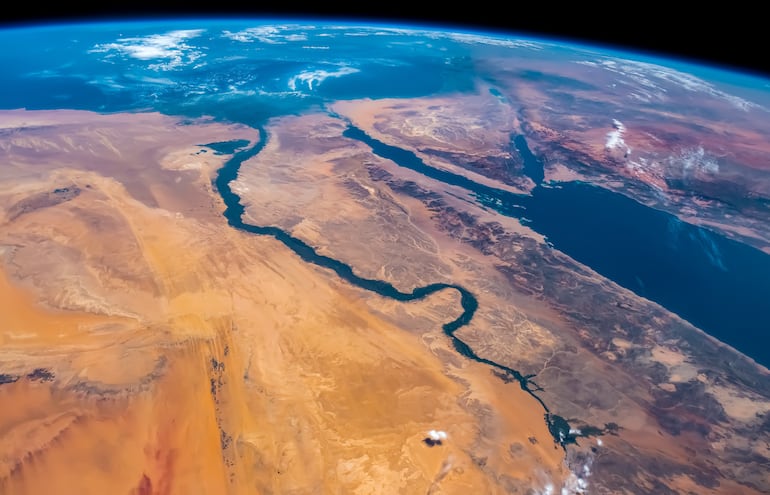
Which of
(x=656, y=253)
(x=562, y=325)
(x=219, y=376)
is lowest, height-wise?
(x=219, y=376)

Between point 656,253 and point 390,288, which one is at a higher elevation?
point 656,253

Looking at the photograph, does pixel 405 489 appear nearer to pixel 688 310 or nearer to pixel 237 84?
pixel 688 310

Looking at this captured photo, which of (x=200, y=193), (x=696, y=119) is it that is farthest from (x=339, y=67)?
(x=696, y=119)

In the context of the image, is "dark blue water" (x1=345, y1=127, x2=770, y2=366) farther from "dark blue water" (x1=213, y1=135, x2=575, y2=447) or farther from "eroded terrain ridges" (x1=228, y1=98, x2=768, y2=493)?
"dark blue water" (x1=213, y1=135, x2=575, y2=447)

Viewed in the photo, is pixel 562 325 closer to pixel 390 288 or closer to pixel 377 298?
pixel 390 288

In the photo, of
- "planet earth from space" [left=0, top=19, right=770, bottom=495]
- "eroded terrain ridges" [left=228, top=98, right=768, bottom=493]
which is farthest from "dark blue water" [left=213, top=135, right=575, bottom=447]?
"eroded terrain ridges" [left=228, top=98, right=768, bottom=493]

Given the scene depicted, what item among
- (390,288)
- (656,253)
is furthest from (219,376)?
(656,253)
